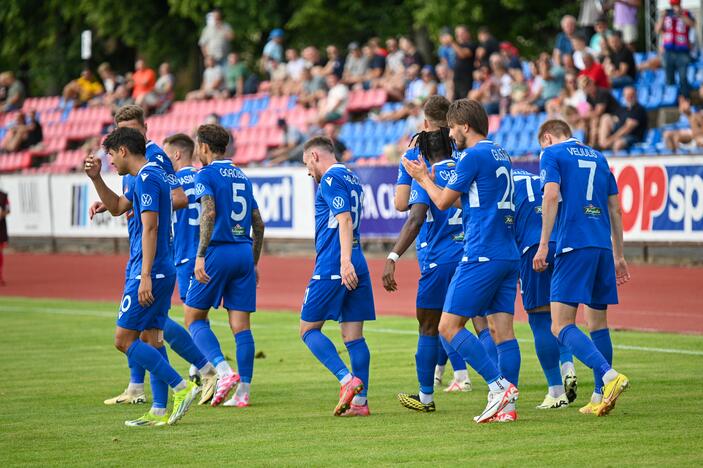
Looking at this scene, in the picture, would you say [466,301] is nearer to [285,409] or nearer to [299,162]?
[285,409]

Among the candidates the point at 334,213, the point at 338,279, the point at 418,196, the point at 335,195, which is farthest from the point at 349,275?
the point at 418,196

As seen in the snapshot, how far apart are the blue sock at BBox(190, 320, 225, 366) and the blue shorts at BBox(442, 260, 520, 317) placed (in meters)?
2.44

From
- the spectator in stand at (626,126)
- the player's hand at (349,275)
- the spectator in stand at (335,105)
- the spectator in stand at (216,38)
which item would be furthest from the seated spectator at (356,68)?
the player's hand at (349,275)

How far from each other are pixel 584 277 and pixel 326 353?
198 centimetres

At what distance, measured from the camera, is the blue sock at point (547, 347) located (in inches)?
378

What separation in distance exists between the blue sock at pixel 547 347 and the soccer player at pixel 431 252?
803mm

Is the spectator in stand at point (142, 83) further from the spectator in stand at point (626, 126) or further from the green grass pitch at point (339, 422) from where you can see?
the green grass pitch at point (339, 422)

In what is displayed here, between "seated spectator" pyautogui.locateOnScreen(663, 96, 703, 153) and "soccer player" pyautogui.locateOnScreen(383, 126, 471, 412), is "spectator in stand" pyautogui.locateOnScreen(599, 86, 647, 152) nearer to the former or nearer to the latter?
"seated spectator" pyautogui.locateOnScreen(663, 96, 703, 153)

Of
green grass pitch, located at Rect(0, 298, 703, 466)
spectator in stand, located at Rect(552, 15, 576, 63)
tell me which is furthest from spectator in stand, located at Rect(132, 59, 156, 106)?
green grass pitch, located at Rect(0, 298, 703, 466)

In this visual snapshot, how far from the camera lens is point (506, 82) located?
2591 cm

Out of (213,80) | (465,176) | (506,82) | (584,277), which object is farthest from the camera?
(213,80)

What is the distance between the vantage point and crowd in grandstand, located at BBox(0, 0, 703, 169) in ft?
73.3

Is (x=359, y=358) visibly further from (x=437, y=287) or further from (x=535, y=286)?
(x=535, y=286)

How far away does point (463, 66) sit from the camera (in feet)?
87.4
